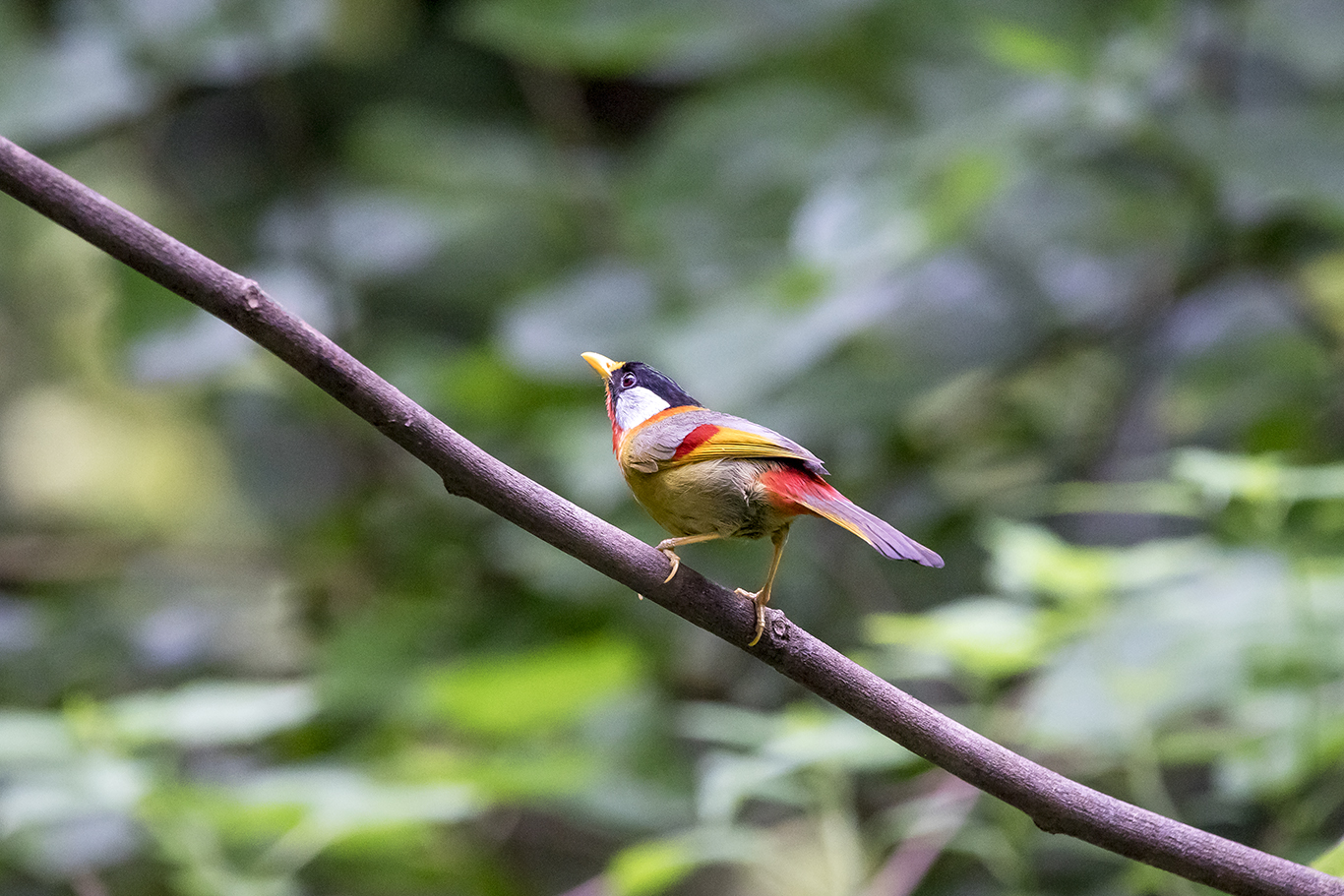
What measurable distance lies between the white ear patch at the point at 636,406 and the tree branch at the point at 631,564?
1.42 ft

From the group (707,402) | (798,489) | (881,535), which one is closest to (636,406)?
(798,489)

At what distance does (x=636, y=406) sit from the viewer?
1.57 meters

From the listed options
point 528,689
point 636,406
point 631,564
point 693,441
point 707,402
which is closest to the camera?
point 631,564

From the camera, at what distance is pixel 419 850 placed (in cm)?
258

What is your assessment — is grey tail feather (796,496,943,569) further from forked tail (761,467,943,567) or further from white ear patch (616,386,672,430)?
white ear patch (616,386,672,430)

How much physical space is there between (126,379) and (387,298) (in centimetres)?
95

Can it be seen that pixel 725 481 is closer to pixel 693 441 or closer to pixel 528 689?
pixel 693 441

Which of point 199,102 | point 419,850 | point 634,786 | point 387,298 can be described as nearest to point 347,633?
point 419,850

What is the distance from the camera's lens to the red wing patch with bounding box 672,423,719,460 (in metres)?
1.31

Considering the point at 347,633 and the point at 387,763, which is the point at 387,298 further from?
the point at 387,763

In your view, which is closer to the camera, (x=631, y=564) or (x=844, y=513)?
(x=631, y=564)

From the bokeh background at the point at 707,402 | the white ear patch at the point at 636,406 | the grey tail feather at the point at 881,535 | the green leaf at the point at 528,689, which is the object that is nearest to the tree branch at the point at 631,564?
the grey tail feather at the point at 881,535

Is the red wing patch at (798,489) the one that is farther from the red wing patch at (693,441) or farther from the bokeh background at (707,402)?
the bokeh background at (707,402)

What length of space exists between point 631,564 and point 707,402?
146 cm
